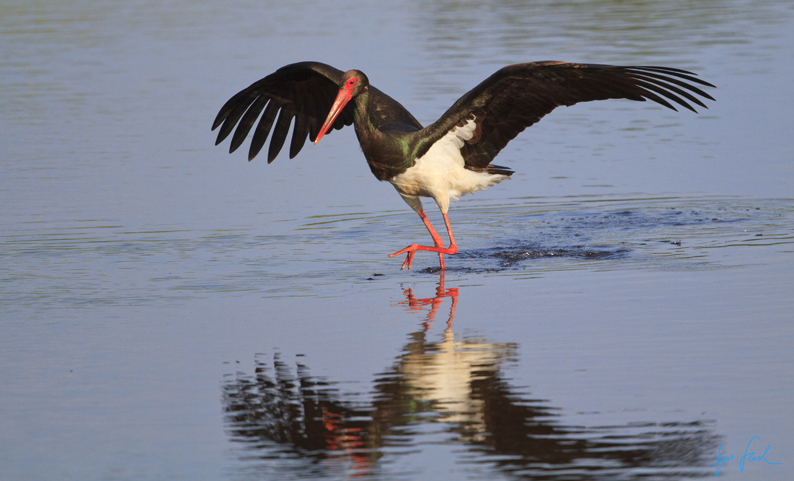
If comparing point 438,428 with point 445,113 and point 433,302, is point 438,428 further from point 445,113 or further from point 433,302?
point 445,113

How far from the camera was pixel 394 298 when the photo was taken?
7273 millimetres

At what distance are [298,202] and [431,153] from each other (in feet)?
8.57

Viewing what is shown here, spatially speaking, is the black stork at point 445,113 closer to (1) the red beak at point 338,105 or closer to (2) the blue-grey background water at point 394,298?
(1) the red beak at point 338,105

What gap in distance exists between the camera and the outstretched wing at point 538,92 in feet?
24.4

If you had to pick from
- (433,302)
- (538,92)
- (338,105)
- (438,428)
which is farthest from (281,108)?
(438,428)

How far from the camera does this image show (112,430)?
16.7 feet

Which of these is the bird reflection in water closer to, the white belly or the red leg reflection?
the red leg reflection

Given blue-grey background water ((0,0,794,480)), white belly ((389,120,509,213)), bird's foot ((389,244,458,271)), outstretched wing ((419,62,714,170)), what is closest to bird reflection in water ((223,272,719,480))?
blue-grey background water ((0,0,794,480))

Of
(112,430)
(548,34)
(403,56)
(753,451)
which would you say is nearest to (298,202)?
(112,430)

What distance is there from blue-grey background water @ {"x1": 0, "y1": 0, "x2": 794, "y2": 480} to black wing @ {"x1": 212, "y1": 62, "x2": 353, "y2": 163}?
763 millimetres

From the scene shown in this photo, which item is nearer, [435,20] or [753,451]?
[753,451]

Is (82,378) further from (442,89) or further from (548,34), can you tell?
(548,34)

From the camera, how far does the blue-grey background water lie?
15.8 ft
